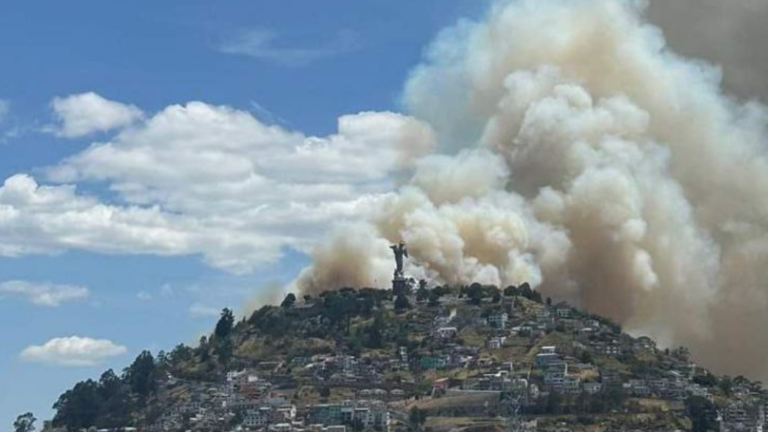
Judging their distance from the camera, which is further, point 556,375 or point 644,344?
point 644,344

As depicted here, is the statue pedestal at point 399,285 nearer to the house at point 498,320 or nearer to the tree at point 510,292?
the tree at point 510,292

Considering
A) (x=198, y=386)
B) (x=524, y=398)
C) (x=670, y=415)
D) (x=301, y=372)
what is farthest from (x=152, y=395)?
(x=670, y=415)

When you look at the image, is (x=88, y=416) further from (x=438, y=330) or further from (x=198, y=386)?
(x=438, y=330)

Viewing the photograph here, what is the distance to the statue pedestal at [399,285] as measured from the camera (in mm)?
163500

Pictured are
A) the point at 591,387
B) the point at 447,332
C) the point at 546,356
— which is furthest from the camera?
the point at 447,332

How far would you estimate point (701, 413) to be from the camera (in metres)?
130

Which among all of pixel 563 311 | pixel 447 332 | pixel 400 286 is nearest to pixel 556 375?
pixel 447 332

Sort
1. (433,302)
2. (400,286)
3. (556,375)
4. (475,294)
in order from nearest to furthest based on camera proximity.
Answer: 1. (556,375)
2. (475,294)
3. (433,302)
4. (400,286)

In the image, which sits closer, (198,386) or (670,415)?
(670,415)

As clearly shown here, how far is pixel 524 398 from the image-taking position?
436 ft

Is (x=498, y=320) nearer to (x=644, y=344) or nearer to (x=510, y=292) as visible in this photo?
(x=510, y=292)

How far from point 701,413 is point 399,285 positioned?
139ft

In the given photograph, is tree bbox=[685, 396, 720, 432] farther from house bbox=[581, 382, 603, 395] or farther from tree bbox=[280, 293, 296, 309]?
tree bbox=[280, 293, 296, 309]

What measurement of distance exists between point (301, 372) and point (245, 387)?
533 cm
